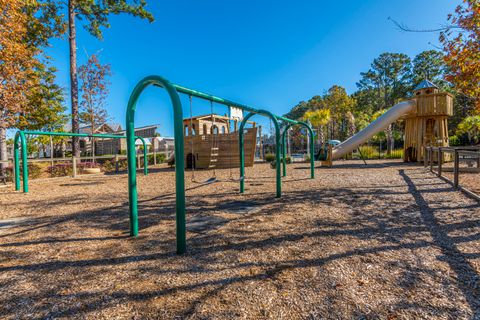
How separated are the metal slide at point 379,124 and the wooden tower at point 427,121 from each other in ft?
1.64

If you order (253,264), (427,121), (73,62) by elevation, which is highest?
(73,62)

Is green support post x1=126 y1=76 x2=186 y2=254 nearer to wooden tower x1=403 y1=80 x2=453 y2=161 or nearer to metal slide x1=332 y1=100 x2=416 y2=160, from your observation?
metal slide x1=332 y1=100 x2=416 y2=160

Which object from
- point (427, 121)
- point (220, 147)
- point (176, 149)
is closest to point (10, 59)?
point (220, 147)

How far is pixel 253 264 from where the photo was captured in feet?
7.11

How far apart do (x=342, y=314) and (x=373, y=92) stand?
154 ft

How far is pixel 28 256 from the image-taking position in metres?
2.49

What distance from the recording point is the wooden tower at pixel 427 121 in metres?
11.6

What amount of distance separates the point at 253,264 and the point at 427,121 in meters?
14.5

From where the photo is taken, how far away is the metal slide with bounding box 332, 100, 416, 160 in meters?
12.2

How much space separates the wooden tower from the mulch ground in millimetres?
9767

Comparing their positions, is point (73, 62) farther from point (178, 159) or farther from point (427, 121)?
point (427, 121)

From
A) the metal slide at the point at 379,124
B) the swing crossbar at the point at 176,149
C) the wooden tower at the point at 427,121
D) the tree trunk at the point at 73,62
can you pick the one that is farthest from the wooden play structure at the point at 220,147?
the swing crossbar at the point at 176,149

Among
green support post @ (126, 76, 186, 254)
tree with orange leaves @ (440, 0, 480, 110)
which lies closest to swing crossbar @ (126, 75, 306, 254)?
green support post @ (126, 76, 186, 254)

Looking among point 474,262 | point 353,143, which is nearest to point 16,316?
point 474,262
